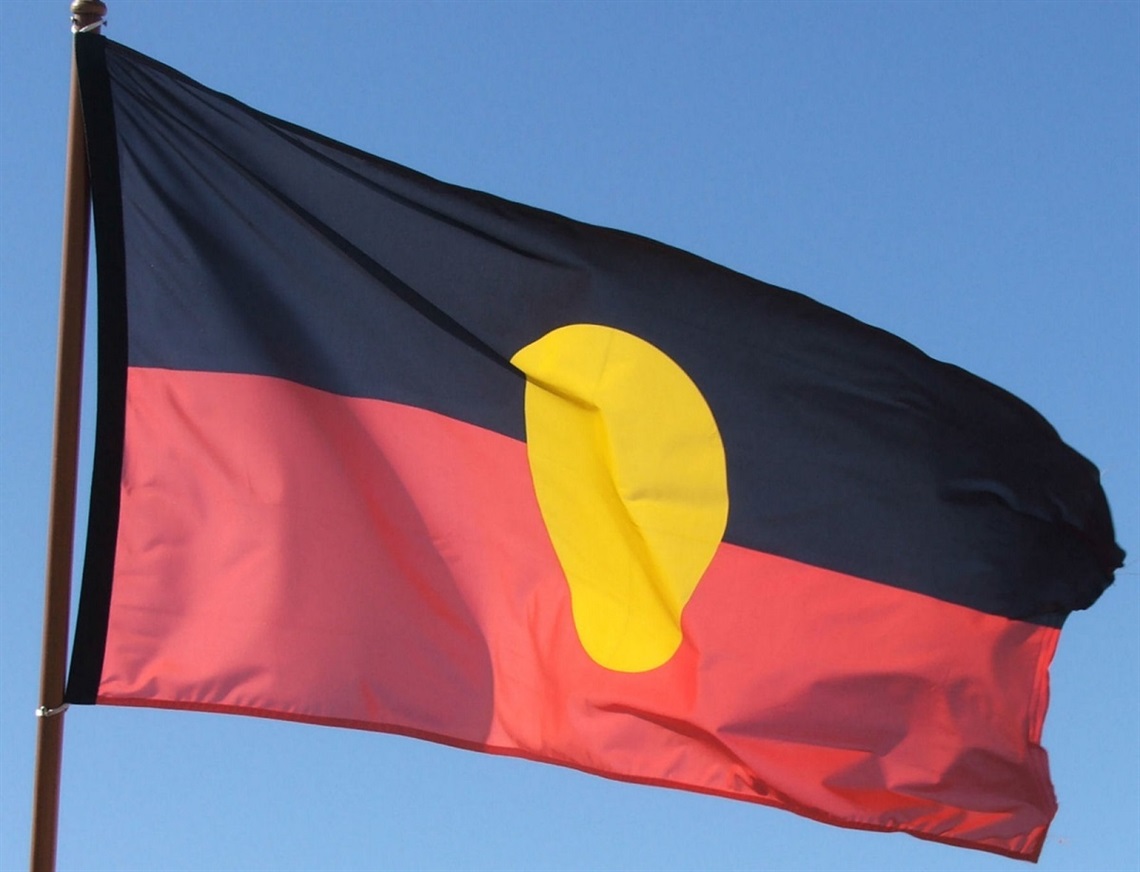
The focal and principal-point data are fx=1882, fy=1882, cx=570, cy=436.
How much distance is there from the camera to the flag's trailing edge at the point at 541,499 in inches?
334

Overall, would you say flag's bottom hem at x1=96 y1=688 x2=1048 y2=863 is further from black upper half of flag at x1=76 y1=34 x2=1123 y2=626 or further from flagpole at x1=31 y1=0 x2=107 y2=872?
black upper half of flag at x1=76 y1=34 x2=1123 y2=626

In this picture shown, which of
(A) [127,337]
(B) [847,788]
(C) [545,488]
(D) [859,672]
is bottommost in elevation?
(B) [847,788]

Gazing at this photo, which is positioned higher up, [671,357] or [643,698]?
[671,357]

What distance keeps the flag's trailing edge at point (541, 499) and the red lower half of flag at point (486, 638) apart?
0.05 ft

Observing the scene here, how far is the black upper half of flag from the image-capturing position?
873 cm

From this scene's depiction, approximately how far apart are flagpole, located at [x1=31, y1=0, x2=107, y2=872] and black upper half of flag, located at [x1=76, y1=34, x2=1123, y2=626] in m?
0.77

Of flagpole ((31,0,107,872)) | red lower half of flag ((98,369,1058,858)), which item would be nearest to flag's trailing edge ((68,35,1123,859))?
red lower half of flag ((98,369,1058,858))

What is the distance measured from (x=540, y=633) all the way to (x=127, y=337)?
2.37 metres

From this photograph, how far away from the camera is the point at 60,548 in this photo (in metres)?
7.39

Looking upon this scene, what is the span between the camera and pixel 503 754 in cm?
862

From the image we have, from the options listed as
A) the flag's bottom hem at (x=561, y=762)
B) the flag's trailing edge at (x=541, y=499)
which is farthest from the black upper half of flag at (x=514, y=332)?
the flag's bottom hem at (x=561, y=762)

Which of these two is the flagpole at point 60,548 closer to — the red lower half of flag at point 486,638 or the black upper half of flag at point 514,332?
the red lower half of flag at point 486,638

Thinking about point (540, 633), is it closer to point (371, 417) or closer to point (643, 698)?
point (643, 698)

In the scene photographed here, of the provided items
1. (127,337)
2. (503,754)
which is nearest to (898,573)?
(503,754)
